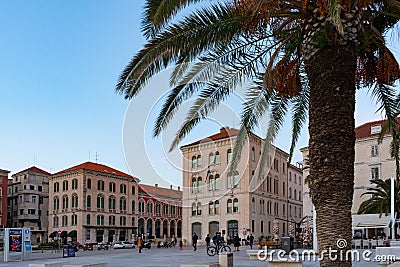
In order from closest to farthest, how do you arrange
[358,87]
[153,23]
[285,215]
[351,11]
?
[351,11] → [153,23] → [358,87] → [285,215]

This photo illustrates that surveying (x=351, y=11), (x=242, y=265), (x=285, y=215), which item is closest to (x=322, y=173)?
(x=351, y=11)

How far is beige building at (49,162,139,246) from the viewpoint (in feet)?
270

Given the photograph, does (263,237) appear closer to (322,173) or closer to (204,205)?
(204,205)

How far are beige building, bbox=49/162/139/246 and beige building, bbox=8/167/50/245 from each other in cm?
434

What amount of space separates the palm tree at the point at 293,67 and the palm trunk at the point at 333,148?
0.05ft

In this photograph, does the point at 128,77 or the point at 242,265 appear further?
Answer: the point at 242,265

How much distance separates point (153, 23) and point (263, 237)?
61.3 meters

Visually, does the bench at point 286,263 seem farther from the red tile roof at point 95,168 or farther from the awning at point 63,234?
the red tile roof at point 95,168

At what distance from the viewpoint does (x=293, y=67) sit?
36.7ft

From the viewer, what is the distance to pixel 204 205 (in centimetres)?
7094

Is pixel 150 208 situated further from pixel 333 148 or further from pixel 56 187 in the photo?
pixel 333 148

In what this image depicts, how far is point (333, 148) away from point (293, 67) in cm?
272

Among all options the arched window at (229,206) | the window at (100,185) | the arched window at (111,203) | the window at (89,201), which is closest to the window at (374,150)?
the arched window at (229,206)

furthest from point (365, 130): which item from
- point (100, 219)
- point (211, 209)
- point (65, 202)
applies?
point (65, 202)
